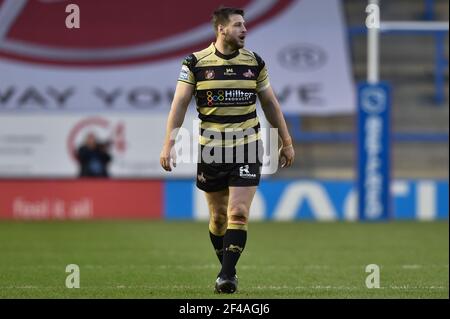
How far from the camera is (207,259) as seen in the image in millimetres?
12367

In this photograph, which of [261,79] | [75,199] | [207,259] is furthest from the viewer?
[75,199]

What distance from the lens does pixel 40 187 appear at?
803 inches

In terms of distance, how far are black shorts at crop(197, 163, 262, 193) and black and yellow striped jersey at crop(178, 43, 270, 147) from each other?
169 millimetres

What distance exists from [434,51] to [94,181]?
29.1 ft

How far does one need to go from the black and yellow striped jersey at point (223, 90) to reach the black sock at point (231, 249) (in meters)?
0.67

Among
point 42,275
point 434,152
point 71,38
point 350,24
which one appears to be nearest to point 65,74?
point 71,38

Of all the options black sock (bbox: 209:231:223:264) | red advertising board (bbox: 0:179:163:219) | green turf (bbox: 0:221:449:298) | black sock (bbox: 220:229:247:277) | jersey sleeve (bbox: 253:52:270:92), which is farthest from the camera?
red advertising board (bbox: 0:179:163:219)

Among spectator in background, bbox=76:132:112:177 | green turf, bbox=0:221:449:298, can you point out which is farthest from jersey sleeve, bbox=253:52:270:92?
spectator in background, bbox=76:132:112:177

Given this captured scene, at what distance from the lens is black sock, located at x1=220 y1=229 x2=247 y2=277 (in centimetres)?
849

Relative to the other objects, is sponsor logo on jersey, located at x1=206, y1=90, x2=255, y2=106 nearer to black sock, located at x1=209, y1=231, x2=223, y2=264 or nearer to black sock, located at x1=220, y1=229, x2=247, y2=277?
black sock, located at x1=220, y1=229, x2=247, y2=277

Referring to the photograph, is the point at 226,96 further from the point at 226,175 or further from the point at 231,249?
the point at 231,249

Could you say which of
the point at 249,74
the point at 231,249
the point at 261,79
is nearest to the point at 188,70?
the point at 249,74

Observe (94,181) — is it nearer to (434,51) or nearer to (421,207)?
(421,207)

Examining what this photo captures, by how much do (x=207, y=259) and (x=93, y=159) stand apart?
30.8ft
